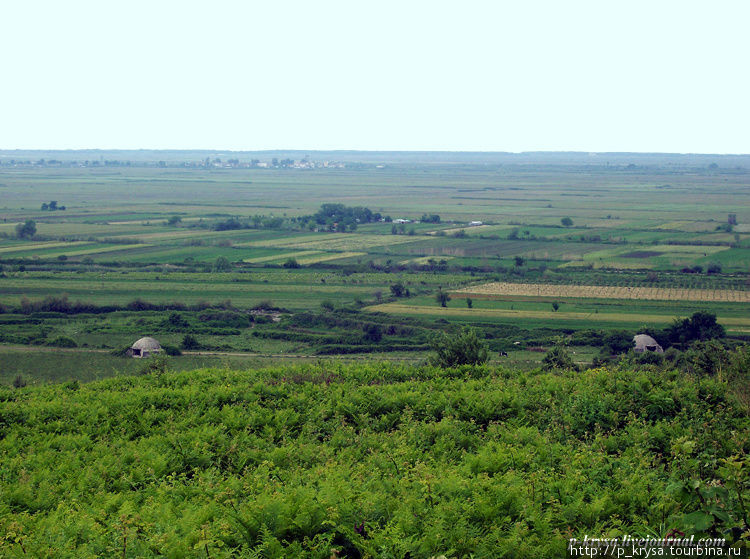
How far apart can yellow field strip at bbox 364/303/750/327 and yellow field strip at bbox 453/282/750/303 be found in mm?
6180

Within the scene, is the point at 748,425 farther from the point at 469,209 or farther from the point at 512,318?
the point at 469,209

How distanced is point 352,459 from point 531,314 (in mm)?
42469

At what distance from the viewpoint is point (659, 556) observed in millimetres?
6887

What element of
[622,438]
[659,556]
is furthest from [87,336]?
[659,556]

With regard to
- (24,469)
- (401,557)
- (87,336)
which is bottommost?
(87,336)

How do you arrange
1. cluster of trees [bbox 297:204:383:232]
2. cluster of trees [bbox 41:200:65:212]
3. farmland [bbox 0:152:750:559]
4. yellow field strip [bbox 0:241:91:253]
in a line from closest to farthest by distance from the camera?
farmland [bbox 0:152:750:559], yellow field strip [bbox 0:241:91:253], cluster of trees [bbox 297:204:383:232], cluster of trees [bbox 41:200:65:212]

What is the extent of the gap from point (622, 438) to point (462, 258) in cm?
6766

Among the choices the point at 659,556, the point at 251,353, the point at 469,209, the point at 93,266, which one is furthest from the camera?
the point at 469,209

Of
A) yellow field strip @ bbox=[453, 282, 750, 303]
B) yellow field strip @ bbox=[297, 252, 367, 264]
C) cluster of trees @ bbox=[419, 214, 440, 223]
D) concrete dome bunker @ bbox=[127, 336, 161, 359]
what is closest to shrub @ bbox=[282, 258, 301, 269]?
yellow field strip @ bbox=[297, 252, 367, 264]

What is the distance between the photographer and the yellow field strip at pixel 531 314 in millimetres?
49344

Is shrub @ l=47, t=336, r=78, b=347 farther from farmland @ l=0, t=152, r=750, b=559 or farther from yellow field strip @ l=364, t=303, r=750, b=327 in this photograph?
yellow field strip @ l=364, t=303, r=750, b=327

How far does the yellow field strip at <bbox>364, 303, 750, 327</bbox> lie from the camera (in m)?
49.3

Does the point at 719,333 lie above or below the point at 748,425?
below

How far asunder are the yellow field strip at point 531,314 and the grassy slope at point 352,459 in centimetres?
3486
